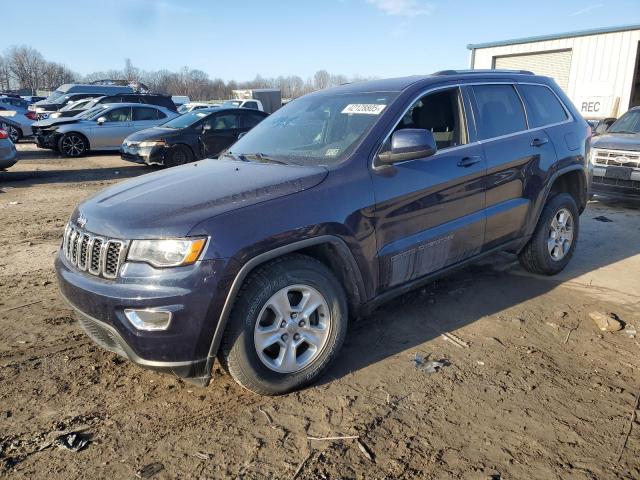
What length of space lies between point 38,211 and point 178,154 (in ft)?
13.9

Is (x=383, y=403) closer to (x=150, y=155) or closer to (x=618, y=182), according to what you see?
(x=618, y=182)

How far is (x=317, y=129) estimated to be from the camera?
3.76 metres

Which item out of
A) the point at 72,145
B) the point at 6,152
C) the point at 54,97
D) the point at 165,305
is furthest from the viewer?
the point at 54,97

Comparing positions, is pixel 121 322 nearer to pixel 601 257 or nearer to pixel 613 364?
pixel 613 364

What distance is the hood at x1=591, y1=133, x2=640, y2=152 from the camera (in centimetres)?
770

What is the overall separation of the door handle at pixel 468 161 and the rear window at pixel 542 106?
1.02 m

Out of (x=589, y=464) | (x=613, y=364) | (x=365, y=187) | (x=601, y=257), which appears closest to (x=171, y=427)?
(x=365, y=187)

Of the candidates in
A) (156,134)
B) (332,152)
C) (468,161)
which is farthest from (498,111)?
(156,134)

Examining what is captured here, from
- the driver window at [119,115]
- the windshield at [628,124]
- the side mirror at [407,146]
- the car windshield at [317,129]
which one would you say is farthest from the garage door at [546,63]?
the side mirror at [407,146]

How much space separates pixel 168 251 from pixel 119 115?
13.6 meters

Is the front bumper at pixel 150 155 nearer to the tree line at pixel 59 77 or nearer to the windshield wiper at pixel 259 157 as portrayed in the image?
the windshield wiper at pixel 259 157

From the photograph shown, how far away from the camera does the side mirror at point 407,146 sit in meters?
3.21

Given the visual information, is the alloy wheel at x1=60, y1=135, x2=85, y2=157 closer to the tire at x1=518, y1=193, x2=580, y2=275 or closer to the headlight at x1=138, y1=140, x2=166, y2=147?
the headlight at x1=138, y1=140, x2=166, y2=147

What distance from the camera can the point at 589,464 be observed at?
94.4 inches
